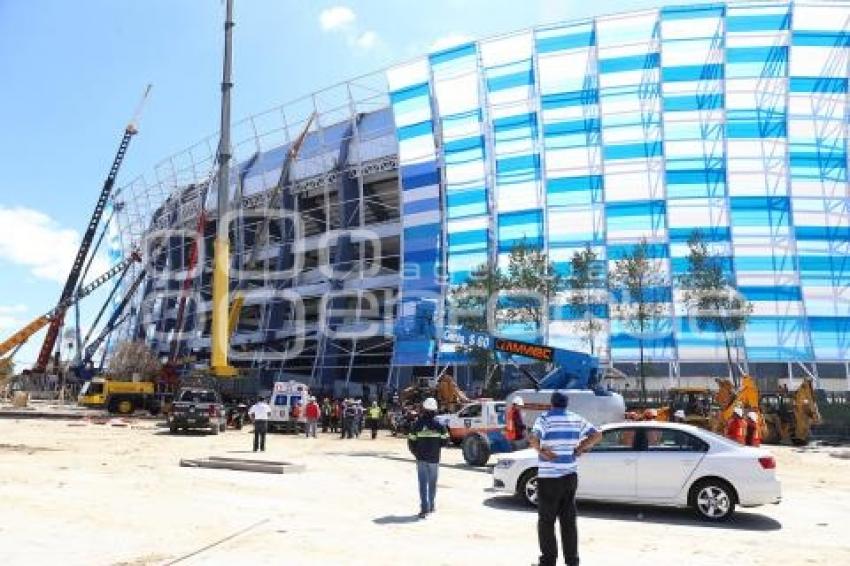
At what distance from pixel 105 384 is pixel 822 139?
42401 millimetres

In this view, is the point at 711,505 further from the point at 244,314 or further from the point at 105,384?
the point at 244,314

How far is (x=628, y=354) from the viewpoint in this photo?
35.4 metres

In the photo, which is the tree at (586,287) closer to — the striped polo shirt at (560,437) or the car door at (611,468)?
the car door at (611,468)

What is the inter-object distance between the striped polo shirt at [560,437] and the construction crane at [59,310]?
57.4 meters

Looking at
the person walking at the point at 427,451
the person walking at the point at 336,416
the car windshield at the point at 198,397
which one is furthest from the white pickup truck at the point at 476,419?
the car windshield at the point at 198,397

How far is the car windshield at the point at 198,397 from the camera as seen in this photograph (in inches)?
1105

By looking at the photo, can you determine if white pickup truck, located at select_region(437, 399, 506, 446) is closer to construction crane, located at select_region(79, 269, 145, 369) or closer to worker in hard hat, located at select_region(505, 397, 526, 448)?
worker in hard hat, located at select_region(505, 397, 526, 448)

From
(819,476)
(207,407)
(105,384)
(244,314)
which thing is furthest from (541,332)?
(244,314)

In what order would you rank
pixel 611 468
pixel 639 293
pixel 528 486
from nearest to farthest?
pixel 611 468
pixel 528 486
pixel 639 293

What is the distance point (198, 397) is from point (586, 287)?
18027 millimetres

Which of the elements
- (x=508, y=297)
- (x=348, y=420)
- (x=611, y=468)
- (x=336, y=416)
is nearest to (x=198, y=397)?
(x=336, y=416)

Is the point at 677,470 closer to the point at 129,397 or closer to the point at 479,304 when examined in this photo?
the point at 479,304

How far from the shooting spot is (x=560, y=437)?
269 inches

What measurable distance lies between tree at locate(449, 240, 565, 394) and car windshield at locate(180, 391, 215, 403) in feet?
36.6
